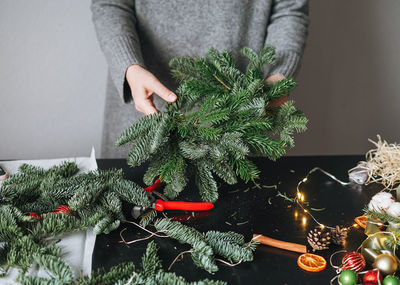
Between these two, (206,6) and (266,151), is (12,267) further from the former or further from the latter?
(206,6)

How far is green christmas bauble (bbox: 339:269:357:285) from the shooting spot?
2.19 ft

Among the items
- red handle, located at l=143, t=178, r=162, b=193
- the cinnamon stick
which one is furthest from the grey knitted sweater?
the cinnamon stick

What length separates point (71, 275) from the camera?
0.64m

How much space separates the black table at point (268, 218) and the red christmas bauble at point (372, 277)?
6cm

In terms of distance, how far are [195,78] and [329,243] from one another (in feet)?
1.76

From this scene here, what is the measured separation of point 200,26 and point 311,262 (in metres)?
0.96

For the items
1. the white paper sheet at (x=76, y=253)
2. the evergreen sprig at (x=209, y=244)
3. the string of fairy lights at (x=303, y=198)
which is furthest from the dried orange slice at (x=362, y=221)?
the white paper sheet at (x=76, y=253)

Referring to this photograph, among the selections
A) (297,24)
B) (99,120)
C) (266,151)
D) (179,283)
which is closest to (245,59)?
(297,24)

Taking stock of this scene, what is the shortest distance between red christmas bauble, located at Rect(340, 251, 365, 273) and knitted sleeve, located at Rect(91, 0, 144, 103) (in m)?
0.82

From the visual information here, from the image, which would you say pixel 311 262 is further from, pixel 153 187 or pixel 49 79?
pixel 49 79

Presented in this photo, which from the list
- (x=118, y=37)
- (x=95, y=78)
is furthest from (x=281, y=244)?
(x=95, y=78)

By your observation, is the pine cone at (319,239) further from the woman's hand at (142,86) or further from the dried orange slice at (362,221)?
the woman's hand at (142,86)

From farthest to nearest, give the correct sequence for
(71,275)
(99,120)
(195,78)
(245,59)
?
(99,120) → (245,59) → (195,78) → (71,275)

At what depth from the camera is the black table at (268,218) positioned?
2.34 feet
